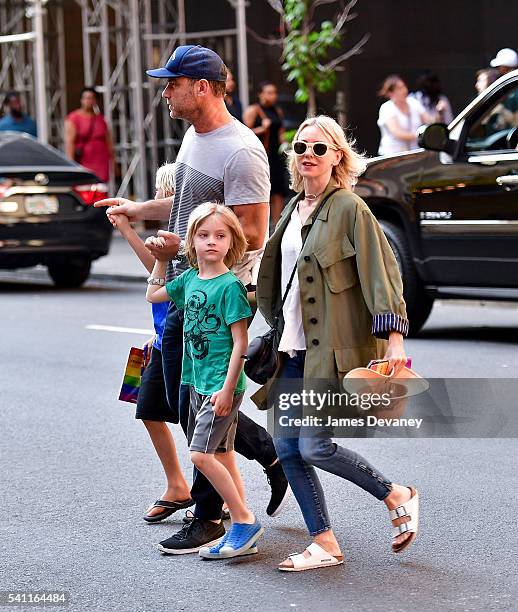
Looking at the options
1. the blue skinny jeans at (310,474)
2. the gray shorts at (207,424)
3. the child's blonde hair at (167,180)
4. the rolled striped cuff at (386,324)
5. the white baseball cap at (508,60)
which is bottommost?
the blue skinny jeans at (310,474)

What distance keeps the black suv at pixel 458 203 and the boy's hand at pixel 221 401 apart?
5.20 meters

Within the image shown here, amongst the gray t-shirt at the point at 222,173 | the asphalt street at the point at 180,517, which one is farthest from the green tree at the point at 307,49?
the gray t-shirt at the point at 222,173

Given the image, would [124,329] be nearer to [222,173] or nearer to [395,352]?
[222,173]

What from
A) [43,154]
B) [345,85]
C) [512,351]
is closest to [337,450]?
[512,351]

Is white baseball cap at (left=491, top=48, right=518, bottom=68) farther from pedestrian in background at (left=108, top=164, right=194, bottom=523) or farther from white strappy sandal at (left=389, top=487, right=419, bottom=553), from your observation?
white strappy sandal at (left=389, top=487, right=419, bottom=553)

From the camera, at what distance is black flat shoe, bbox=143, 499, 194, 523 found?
6.35 meters

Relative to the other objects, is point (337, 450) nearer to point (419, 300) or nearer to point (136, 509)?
point (136, 509)

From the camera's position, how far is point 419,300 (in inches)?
447

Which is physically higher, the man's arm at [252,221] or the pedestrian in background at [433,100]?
the man's arm at [252,221]

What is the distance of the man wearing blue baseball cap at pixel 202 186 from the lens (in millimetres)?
5895

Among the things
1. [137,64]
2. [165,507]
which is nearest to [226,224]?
[165,507]

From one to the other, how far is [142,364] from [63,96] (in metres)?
20.4

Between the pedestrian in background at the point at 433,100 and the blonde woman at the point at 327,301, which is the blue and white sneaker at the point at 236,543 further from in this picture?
the pedestrian in background at the point at 433,100

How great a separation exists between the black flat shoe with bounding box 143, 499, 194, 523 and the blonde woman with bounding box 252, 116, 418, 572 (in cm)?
93
